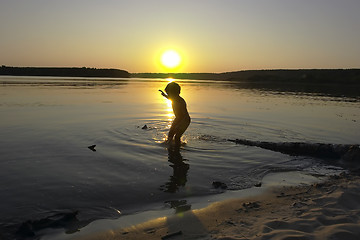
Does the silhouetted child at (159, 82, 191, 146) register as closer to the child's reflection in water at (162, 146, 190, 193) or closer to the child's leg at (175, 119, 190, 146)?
the child's leg at (175, 119, 190, 146)

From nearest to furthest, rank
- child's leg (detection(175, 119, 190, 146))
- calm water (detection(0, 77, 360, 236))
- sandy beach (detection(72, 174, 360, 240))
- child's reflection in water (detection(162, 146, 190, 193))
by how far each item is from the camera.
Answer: sandy beach (detection(72, 174, 360, 240)) → calm water (detection(0, 77, 360, 236)) → child's reflection in water (detection(162, 146, 190, 193)) → child's leg (detection(175, 119, 190, 146))

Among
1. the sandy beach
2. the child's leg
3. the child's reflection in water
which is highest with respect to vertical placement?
the child's leg

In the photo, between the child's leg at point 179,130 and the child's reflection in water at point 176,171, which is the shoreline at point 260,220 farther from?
the child's leg at point 179,130

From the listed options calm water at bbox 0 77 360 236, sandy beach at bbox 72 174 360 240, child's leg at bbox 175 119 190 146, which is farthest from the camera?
child's leg at bbox 175 119 190 146

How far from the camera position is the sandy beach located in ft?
14.9

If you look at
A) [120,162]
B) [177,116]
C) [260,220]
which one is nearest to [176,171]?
[120,162]

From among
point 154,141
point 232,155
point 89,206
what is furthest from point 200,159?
A: point 89,206

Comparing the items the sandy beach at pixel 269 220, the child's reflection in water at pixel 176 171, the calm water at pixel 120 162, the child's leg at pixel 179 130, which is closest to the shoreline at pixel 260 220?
the sandy beach at pixel 269 220

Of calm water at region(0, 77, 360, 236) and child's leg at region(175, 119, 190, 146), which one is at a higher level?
child's leg at region(175, 119, 190, 146)

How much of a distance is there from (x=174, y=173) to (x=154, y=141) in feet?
12.6

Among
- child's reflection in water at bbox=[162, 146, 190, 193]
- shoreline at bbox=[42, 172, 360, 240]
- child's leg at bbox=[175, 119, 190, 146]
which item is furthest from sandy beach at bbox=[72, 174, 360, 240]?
child's leg at bbox=[175, 119, 190, 146]

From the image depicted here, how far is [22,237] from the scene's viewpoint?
14.8 ft

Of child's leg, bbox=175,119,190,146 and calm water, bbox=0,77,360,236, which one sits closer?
calm water, bbox=0,77,360,236

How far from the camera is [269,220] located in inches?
199
